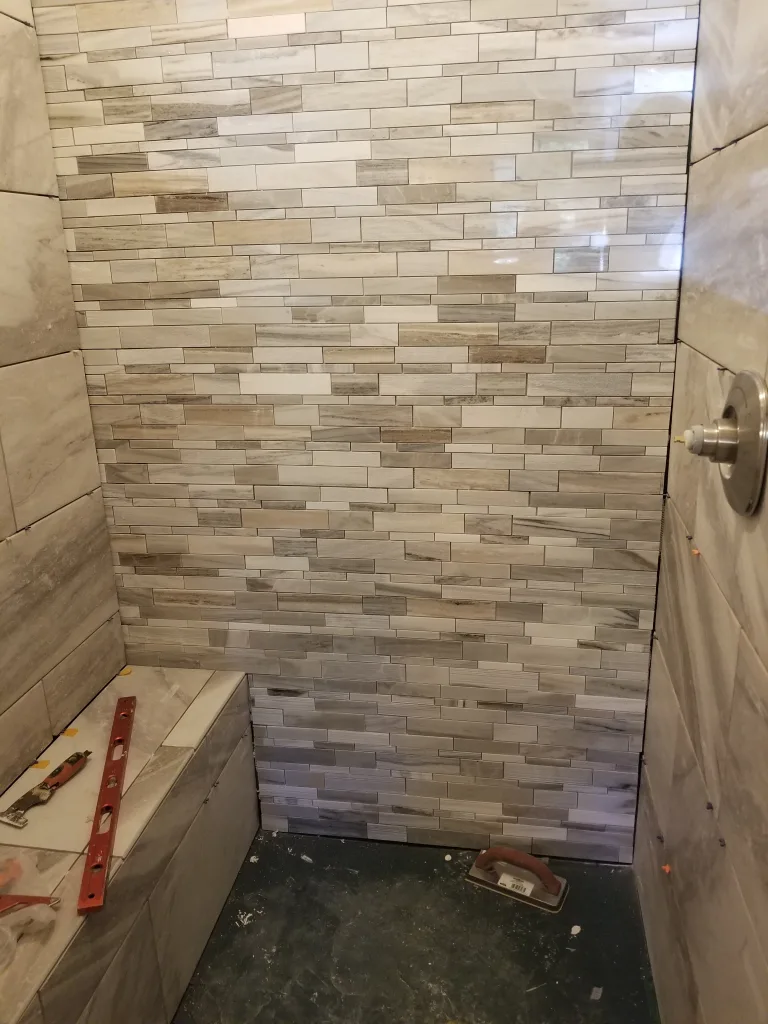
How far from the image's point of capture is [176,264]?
1426mm

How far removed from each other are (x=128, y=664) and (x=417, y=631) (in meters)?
0.68

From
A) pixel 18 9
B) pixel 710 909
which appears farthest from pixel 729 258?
pixel 18 9

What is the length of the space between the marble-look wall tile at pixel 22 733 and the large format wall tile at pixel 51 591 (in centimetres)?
2

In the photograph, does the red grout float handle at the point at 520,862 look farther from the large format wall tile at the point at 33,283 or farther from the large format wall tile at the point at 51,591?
the large format wall tile at the point at 33,283

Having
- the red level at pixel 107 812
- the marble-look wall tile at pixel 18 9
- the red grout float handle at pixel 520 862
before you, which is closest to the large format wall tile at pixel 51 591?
the red level at pixel 107 812

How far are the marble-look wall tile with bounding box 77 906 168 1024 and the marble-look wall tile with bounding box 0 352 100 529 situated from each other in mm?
735

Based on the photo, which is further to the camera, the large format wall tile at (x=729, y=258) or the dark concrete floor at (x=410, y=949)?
the dark concrete floor at (x=410, y=949)

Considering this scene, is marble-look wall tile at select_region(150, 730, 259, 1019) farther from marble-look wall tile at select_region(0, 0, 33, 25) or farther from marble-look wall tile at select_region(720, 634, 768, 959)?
marble-look wall tile at select_region(0, 0, 33, 25)

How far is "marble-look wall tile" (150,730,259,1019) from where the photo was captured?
4.31ft

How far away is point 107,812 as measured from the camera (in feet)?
4.16

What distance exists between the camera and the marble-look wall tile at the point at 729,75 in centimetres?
89

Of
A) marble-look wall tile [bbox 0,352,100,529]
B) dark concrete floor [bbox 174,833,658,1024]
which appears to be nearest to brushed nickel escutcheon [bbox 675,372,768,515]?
dark concrete floor [bbox 174,833,658,1024]

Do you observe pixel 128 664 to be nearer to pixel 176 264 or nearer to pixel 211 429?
pixel 211 429

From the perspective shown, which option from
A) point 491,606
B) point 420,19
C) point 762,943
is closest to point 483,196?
point 420,19
